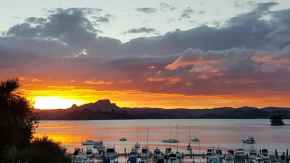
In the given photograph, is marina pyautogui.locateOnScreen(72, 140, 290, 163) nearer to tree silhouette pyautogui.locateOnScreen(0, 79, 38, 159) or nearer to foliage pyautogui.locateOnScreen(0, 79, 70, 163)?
foliage pyautogui.locateOnScreen(0, 79, 70, 163)

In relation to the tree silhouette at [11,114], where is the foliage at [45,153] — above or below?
below

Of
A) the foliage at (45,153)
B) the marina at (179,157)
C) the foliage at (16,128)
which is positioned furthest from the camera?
the marina at (179,157)

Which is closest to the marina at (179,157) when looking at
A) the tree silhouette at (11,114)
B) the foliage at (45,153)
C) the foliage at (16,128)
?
the foliage at (45,153)

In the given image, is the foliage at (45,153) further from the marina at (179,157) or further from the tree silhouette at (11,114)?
the marina at (179,157)

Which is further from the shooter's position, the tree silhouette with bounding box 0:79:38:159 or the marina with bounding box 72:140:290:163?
the marina with bounding box 72:140:290:163

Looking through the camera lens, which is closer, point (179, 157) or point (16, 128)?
point (16, 128)

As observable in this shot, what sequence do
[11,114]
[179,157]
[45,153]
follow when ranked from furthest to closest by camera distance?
1. [179,157]
2. [45,153]
3. [11,114]

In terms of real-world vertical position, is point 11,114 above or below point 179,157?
above

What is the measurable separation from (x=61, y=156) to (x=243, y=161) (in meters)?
65.8

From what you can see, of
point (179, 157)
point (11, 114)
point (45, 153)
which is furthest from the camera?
point (179, 157)

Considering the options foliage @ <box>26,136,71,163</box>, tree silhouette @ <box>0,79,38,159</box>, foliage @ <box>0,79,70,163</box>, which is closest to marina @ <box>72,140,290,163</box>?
foliage @ <box>26,136,71,163</box>

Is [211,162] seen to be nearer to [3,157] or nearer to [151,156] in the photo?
[151,156]

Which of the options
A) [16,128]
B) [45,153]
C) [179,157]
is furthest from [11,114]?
[179,157]

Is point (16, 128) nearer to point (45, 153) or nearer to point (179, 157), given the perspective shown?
point (45, 153)
